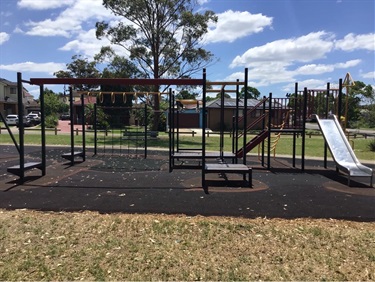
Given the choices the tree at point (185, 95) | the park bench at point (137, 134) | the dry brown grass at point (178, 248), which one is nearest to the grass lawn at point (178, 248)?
the dry brown grass at point (178, 248)

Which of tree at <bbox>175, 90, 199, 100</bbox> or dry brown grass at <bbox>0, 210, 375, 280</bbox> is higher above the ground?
tree at <bbox>175, 90, 199, 100</bbox>

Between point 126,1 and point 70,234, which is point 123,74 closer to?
point 126,1

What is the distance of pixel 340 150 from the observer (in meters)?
10.4

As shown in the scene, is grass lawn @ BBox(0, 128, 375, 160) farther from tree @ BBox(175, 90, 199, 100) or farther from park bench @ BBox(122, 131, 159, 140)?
tree @ BBox(175, 90, 199, 100)

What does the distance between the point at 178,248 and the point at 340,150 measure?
311 inches

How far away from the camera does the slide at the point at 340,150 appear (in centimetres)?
895

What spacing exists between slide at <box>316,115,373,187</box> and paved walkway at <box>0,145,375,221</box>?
365 mm

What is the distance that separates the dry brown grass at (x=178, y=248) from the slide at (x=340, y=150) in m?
3.93

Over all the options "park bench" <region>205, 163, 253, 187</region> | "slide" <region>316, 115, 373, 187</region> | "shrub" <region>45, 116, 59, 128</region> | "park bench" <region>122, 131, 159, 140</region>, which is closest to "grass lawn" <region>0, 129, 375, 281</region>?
"park bench" <region>205, 163, 253, 187</region>

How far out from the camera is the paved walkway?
235 inches

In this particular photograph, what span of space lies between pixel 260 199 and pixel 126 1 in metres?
20.7

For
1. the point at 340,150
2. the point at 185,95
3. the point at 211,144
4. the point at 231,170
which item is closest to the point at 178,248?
the point at 231,170

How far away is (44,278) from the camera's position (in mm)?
3406

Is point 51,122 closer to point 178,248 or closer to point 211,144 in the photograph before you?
point 211,144
